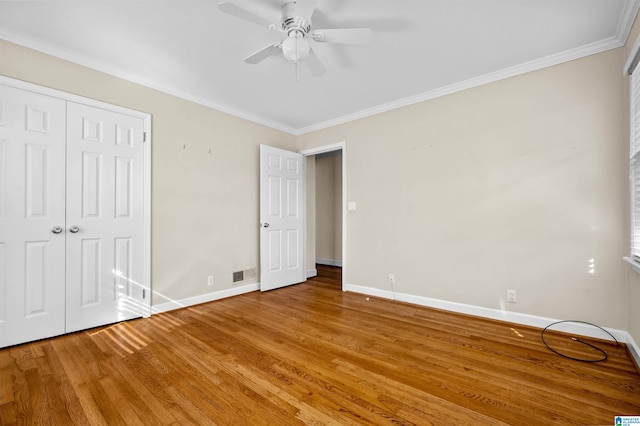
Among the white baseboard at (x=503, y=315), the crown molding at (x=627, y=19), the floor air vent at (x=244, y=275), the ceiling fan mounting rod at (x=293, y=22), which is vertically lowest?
the white baseboard at (x=503, y=315)

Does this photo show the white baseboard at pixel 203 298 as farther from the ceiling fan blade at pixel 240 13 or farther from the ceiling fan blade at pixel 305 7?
the ceiling fan blade at pixel 305 7

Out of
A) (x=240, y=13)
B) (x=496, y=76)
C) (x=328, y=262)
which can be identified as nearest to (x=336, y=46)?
(x=240, y=13)

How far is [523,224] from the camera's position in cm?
276

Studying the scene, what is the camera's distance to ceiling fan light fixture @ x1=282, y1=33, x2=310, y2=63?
2.06 m

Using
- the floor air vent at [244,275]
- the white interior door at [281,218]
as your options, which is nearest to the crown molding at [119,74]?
the white interior door at [281,218]

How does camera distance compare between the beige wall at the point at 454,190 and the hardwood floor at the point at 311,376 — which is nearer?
the hardwood floor at the point at 311,376

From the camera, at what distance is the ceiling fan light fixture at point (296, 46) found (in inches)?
81.1

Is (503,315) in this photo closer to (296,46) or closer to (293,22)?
(296,46)

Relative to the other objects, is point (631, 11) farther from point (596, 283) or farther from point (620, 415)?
point (620, 415)

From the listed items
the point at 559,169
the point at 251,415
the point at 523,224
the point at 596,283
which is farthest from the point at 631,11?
the point at 251,415

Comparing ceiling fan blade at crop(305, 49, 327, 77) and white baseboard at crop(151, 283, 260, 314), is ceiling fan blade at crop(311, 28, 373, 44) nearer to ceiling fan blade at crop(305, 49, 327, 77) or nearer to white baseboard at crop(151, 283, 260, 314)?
ceiling fan blade at crop(305, 49, 327, 77)

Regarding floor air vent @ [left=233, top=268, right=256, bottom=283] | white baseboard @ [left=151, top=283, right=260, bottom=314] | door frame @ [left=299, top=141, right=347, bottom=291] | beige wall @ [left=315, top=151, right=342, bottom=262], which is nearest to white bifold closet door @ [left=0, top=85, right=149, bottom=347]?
white baseboard @ [left=151, top=283, right=260, bottom=314]

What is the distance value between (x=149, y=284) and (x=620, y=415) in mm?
3857

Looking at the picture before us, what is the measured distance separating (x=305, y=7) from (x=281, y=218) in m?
2.99
